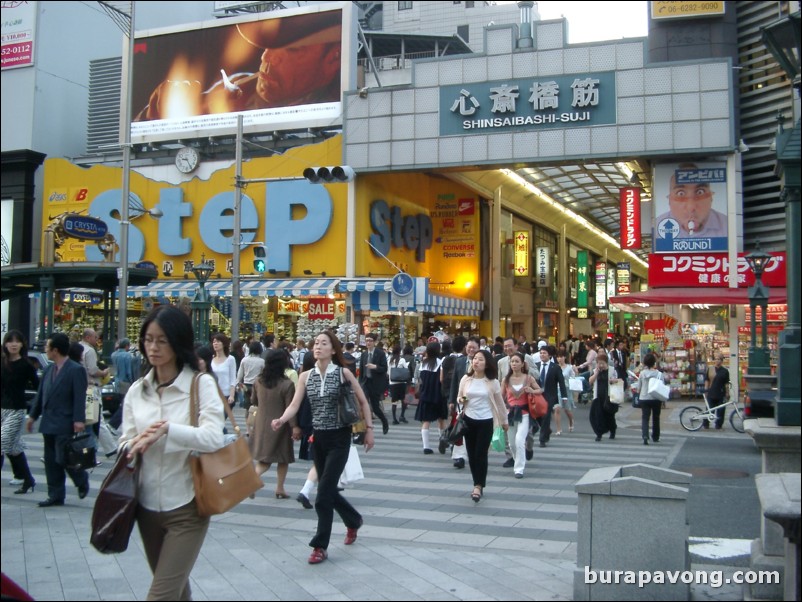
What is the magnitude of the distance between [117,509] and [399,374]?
43.4 feet

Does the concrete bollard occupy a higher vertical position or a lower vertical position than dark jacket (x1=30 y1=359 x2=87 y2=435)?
lower

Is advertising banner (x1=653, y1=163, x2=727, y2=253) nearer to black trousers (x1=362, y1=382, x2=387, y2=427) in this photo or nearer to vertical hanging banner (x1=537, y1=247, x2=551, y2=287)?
black trousers (x1=362, y1=382, x2=387, y2=427)

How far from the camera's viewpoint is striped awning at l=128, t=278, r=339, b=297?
2720cm

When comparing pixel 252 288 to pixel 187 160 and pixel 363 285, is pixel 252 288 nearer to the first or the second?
pixel 363 285

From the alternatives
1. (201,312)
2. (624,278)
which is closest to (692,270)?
(201,312)

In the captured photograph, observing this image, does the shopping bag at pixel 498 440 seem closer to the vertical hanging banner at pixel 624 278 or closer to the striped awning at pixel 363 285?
the striped awning at pixel 363 285

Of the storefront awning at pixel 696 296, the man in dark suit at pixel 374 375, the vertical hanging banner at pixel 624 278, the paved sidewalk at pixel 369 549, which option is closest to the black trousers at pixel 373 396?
the man in dark suit at pixel 374 375

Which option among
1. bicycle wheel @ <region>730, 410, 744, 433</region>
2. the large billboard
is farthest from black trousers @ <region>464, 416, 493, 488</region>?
the large billboard

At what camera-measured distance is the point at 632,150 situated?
24875 millimetres

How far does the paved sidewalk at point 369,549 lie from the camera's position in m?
5.57

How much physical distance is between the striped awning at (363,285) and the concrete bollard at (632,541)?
70.2 feet

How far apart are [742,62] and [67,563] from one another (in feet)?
77.3

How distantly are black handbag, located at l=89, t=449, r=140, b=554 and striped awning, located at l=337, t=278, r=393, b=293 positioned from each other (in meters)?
22.9

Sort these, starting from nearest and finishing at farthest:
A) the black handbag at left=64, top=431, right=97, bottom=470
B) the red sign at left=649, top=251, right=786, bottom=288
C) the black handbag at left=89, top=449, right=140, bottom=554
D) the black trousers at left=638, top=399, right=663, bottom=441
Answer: the black handbag at left=89, top=449, right=140, bottom=554, the black handbag at left=64, top=431, right=97, bottom=470, the black trousers at left=638, top=399, right=663, bottom=441, the red sign at left=649, top=251, right=786, bottom=288
